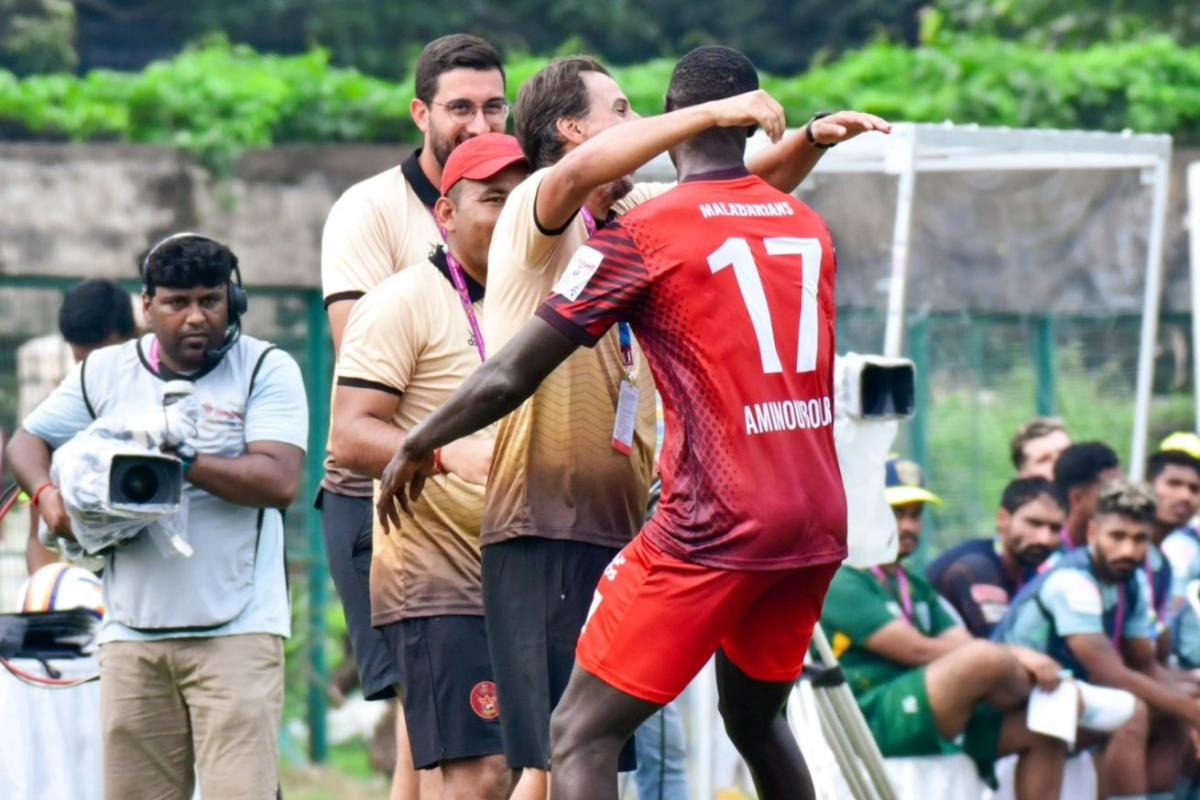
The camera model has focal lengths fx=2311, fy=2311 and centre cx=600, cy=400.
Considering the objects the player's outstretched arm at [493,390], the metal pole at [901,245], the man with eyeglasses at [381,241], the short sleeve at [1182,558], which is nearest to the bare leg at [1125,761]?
the short sleeve at [1182,558]

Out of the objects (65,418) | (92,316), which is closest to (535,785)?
(65,418)

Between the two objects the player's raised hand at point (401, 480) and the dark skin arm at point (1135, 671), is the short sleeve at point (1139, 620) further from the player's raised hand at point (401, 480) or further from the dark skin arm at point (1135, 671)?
the player's raised hand at point (401, 480)

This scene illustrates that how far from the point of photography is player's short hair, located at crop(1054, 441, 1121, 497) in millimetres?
10930

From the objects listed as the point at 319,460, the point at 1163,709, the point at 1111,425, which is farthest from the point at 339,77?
the point at 1163,709

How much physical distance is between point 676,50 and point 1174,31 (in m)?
5.48

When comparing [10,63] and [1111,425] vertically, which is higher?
[10,63]

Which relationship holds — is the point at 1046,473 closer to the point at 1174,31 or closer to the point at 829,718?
the point at 829,718

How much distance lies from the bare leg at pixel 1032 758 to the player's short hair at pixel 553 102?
4192 mm

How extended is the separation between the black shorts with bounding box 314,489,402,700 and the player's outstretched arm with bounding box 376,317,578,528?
55.0 inches

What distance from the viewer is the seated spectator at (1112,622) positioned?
981cm

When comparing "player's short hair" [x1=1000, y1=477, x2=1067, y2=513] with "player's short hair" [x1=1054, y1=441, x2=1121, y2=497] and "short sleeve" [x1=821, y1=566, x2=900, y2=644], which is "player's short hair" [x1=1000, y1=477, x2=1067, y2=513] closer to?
"player's short hair" [x1=1054, y1=441, x2=1121, y2=497]

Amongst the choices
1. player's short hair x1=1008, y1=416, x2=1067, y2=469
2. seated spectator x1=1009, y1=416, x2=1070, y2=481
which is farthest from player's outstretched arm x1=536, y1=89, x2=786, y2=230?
player's short hair x1=1008, y1=416, x2=1067, y2=469

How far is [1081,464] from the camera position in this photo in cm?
1097

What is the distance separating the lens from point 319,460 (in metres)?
12.7
